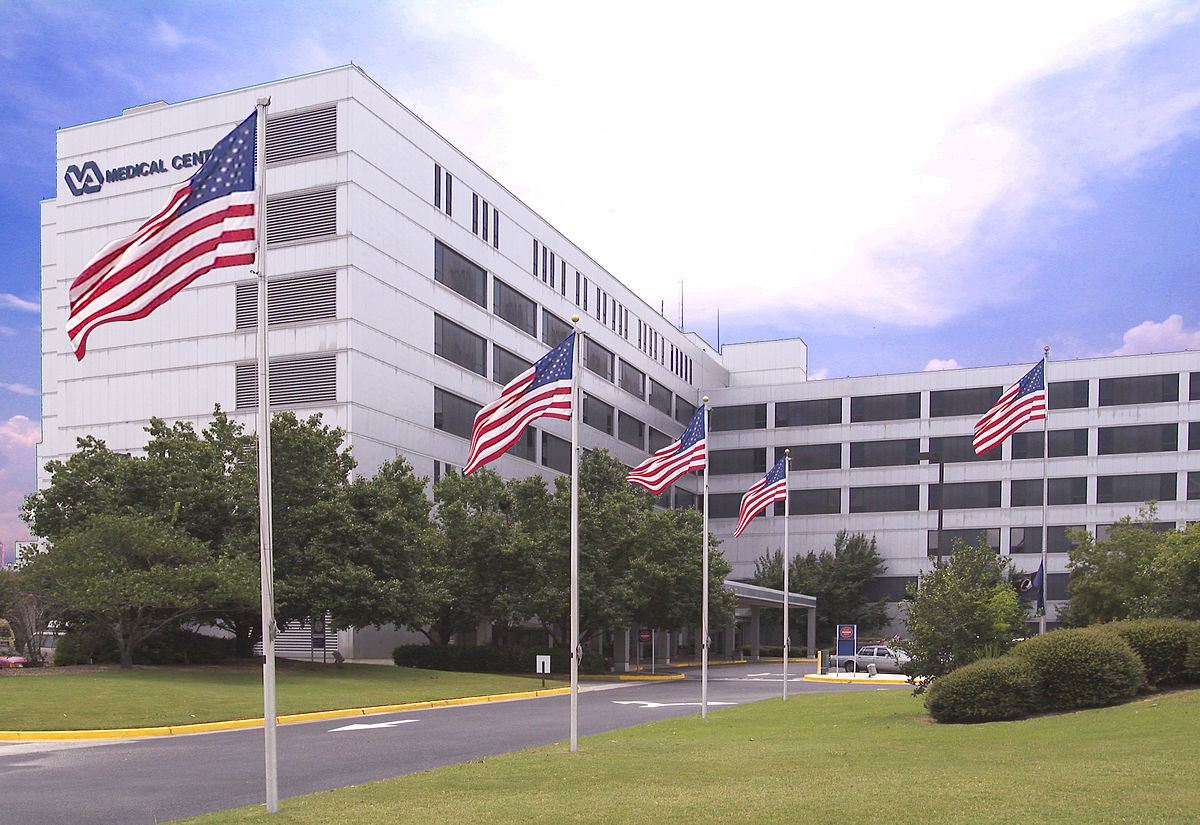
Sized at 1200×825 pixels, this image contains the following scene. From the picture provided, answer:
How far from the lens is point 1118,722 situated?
17.8 m

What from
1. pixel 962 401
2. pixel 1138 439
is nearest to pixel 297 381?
pixel 962 401

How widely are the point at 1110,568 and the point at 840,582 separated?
36.7 meters

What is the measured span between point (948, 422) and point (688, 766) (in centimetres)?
6997

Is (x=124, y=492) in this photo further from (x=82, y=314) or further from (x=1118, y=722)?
(x=1118, y=722)

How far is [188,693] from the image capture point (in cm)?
2758

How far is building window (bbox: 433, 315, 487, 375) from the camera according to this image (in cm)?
5419

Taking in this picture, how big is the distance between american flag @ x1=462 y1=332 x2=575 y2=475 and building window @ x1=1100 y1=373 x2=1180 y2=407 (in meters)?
68.4

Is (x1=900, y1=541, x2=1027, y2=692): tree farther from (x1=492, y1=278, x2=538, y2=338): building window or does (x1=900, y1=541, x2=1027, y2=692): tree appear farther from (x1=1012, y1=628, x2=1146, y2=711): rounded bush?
(x1=492, y1=278, x2=538, y2=338): building window

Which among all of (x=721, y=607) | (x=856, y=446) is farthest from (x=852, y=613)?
(x=721, y=607)

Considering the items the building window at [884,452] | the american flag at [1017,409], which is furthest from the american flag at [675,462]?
the building window at [884,452]

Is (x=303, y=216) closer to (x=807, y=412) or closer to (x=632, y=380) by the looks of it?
(x=632, y=380)

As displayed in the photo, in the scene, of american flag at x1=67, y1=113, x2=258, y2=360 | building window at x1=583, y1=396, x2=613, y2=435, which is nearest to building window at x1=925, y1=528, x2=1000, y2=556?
building window at x1=583, y1=396, x2=613, y2=435

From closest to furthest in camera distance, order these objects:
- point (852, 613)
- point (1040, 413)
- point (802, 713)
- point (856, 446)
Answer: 1. point (802, 713)
2. point (1040, 413)
3. point (852, 613)
4. point (856, 446)

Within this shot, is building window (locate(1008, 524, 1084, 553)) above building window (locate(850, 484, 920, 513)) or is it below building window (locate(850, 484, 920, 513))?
below
